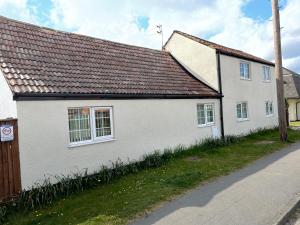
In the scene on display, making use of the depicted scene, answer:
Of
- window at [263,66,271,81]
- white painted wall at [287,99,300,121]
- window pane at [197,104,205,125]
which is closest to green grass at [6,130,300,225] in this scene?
window pane at [197,104,205,125]

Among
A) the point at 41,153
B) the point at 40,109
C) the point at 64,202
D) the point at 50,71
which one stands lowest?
the point at 64,202

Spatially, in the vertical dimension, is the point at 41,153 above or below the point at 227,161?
above

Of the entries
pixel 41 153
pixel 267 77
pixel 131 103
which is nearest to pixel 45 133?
pixel 41 153

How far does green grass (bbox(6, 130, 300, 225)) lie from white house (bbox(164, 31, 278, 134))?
5872 millimetres

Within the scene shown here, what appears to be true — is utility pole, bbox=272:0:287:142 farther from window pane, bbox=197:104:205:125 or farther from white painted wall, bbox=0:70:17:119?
white painted wall, bbox=0:70:17:119

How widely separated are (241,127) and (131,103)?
33.7 feet

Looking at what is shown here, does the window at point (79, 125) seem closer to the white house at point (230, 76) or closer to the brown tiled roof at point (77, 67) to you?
the brown tiled roof at point (77, 67)

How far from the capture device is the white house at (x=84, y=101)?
28.3 ft

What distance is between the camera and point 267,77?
24.3 metres

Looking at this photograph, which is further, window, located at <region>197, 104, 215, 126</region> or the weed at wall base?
window, located at <region>197, 104, 215, 126</region>

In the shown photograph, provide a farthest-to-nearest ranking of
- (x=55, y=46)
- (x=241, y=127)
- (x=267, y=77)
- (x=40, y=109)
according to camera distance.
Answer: (x=267, y=77) → (x=241, y=127) → (x=55, y=46) → (x=40, y=109)

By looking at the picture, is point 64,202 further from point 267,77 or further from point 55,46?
point 267,77

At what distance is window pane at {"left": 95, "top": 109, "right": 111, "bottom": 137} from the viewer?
1070 centimetres

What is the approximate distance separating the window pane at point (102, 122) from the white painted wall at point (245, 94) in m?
8.96
